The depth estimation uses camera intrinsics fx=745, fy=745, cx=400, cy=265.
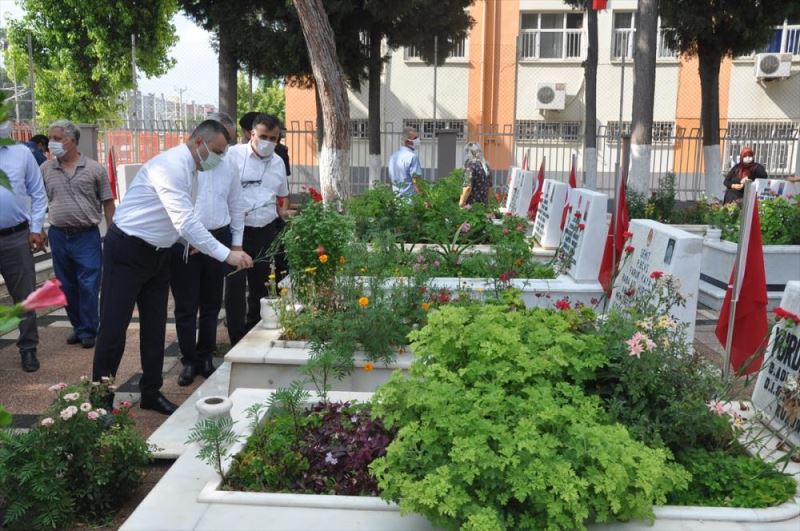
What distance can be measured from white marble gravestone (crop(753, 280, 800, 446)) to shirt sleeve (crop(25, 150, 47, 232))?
5.36 meters

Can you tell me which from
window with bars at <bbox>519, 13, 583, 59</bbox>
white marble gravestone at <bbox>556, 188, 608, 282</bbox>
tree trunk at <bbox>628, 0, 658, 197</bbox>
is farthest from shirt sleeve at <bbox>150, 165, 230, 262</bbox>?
window with bars at <bbox>519, 13, 583, 59</bbox>

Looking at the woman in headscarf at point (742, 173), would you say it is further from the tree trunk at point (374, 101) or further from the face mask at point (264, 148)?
the face mask at point (264, 148)

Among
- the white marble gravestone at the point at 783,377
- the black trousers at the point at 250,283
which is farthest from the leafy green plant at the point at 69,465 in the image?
the white marble gravestone at the point at 783,377

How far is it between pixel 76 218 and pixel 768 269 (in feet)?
24.3

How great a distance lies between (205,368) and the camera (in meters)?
5.96

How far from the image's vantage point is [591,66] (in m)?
18.3

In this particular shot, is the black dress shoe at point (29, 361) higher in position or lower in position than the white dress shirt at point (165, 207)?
lower

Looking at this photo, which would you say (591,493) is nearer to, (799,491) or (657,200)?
(799,491)

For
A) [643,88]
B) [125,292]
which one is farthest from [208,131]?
[643,88]

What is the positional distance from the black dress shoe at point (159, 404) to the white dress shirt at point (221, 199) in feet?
4.39

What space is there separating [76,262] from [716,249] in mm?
6984

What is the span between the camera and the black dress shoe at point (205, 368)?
5.93m

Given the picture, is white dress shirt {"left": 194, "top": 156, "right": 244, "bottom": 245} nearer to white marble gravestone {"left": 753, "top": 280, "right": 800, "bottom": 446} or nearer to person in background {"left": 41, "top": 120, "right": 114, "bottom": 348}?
person in background {"left": 41, "top": 120, "right": 114, "bottom": 348}

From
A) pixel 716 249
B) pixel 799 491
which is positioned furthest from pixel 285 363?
pixel 716 249
